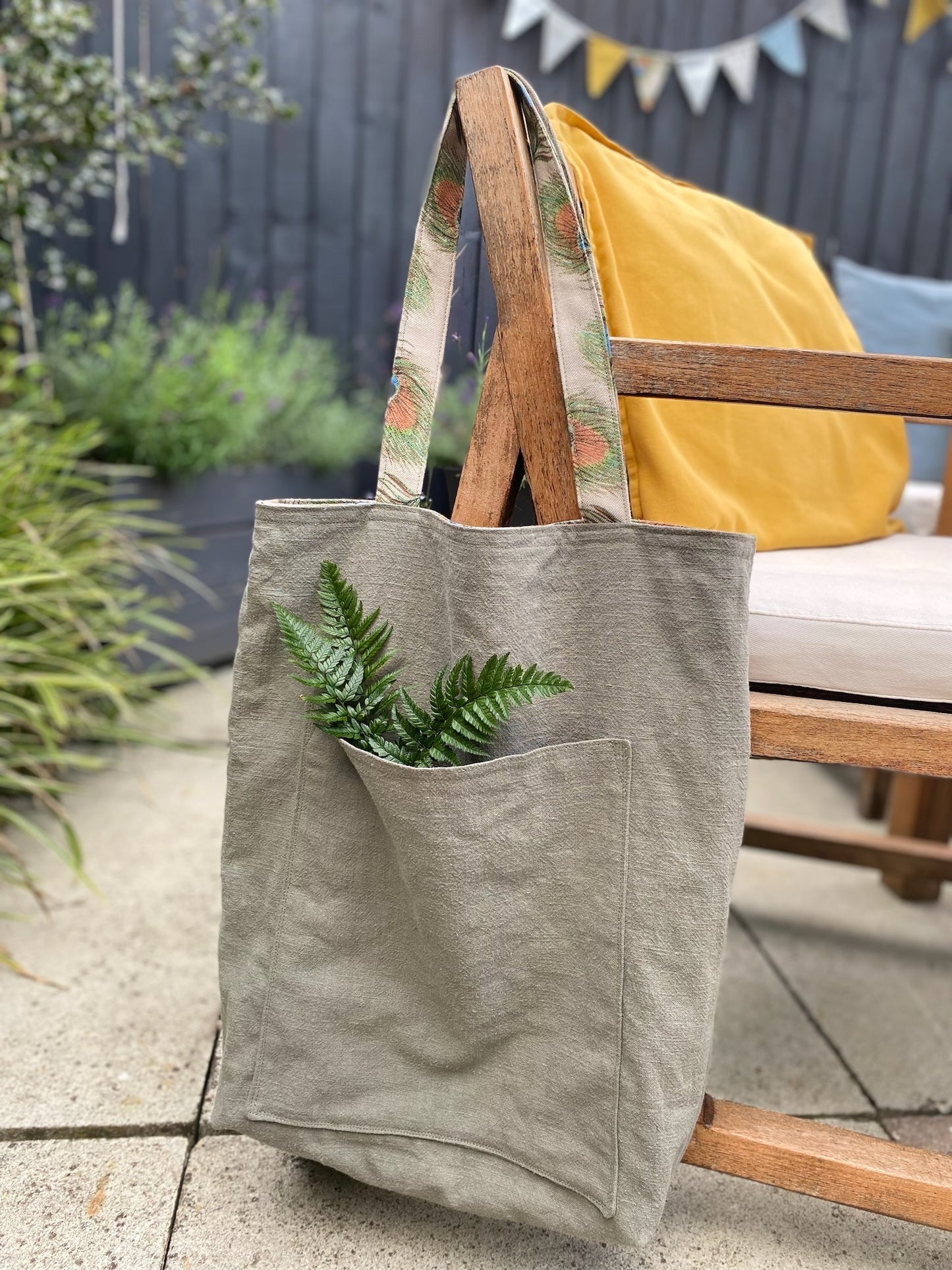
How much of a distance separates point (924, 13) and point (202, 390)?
2661 mm

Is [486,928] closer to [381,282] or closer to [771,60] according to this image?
[381,282]

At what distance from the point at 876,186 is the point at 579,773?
342 cm

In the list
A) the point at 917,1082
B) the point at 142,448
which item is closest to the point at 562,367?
the point at 917,1082

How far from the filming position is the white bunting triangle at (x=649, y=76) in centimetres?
317

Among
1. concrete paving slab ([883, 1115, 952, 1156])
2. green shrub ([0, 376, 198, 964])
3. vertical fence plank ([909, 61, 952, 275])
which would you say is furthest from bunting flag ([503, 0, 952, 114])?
concrete paving slab ([883, 1115, 952, 1156])

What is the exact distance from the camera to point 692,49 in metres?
3.22

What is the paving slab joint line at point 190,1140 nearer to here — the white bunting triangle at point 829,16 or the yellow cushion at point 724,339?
the yellow cushion at point 724,339

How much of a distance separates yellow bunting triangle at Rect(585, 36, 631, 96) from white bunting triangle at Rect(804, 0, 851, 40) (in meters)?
0.60

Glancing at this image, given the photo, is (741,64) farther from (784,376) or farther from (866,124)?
(784,376)

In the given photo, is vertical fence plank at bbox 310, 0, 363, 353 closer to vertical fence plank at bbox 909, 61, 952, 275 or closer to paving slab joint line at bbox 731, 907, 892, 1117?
vertical fence plank at bbox 909, 61, 952, 275

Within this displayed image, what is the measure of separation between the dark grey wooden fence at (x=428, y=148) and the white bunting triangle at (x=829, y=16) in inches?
2.3

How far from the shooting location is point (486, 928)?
702 mm

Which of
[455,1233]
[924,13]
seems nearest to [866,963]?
[455,1233]

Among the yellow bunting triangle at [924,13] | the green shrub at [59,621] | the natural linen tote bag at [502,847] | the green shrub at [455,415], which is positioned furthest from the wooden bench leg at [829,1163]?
the yellow bunting triangle at [924,13]
